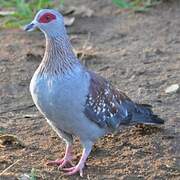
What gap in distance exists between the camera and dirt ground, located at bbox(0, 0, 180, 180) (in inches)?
207

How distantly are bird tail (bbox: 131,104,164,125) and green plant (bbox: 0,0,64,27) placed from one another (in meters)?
2.77

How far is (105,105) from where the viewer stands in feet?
17.6

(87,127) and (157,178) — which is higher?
(87,127)

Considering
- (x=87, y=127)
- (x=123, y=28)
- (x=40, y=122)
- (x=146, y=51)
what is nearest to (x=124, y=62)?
(x=146, y=51)

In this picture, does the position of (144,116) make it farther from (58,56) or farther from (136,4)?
(136,4)

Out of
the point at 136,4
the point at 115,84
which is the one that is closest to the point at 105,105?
the point at 115,84

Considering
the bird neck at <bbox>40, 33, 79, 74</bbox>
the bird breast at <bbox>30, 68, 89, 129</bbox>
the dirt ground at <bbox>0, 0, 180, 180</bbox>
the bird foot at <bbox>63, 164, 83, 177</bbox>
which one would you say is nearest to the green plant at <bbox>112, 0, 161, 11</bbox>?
the dirt ground at <bbox>0, 0, 180, 180</bbox>

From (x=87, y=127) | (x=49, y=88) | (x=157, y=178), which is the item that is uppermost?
(x=49, y=88)

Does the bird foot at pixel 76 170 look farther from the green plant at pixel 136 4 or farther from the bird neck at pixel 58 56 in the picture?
the green plant at pixel 136 4

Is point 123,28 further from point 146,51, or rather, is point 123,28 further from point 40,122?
point 40,122

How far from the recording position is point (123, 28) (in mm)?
8219

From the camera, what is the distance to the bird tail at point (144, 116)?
18.4ft

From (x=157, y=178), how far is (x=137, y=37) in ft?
10.5

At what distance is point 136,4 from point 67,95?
160 inches
